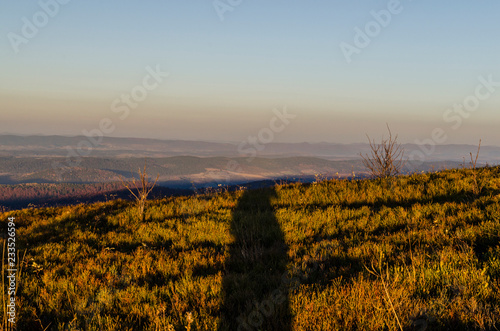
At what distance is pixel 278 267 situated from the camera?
4.84 metres

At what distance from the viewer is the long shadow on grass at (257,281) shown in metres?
3.31

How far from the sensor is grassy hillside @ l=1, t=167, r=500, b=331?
3.28m

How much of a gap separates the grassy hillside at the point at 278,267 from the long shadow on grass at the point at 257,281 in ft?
0.07

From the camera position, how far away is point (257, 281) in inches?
169

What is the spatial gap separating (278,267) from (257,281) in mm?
641

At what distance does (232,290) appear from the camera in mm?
4078

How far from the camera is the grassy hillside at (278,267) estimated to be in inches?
129

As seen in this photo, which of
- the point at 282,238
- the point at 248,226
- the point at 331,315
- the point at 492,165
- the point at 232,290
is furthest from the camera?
the point at 492,165

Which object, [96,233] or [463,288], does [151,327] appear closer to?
[463,288]

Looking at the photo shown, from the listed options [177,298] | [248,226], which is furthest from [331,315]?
[248,226]

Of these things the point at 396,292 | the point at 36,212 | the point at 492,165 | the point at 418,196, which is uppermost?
the point at 492,165

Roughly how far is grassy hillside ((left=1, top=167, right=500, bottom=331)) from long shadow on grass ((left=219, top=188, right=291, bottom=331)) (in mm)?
21

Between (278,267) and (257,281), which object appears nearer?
(257,281)

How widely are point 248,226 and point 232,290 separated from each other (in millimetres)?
2965
